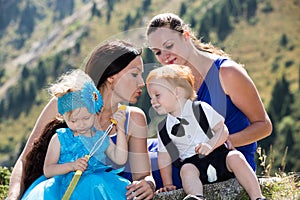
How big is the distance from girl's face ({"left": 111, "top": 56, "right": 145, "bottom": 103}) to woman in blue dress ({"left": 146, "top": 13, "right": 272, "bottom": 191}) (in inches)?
21.8

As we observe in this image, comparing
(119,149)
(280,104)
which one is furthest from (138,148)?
(280,104)

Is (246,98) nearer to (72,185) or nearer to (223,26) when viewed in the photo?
(72,185)

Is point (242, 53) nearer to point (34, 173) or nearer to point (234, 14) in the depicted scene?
point (234, 14)

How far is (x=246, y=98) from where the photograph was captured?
21.6 feet

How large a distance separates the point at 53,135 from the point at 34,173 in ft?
1.84

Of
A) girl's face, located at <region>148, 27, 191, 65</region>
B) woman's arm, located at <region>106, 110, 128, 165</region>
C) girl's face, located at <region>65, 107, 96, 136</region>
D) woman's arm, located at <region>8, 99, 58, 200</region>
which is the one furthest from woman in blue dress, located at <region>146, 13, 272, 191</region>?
woman's arm, located at <region>8, 99, 58, 200</region>

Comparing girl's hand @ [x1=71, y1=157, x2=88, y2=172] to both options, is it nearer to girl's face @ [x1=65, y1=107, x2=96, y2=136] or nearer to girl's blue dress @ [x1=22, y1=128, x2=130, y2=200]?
girl's blue dress @ [x1=22, y1=128, x2=130, y2=200]

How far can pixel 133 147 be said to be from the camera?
6.17 meters

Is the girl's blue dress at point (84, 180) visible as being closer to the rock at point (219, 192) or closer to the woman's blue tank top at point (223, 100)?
the rock at point (219, 192)

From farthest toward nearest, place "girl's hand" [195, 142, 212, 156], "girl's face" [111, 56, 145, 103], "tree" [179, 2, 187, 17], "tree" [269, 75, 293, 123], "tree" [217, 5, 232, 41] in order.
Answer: "tree" [179, 2, 187, 17]
"tree" [217, 5, 232, 41]
"tree" [269, 75, 293, 123]
"girl's face" [111, 56, 145, 103]
"girl's hand" [195, 142, 212, 156]

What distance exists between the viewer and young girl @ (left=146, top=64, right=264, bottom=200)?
579 cm

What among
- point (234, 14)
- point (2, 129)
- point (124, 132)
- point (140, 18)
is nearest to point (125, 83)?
point (124, 132)

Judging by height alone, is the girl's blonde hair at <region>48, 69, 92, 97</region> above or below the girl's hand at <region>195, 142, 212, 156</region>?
above

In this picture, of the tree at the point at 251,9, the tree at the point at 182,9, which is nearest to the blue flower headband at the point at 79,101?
the tree at the point at 251,9
